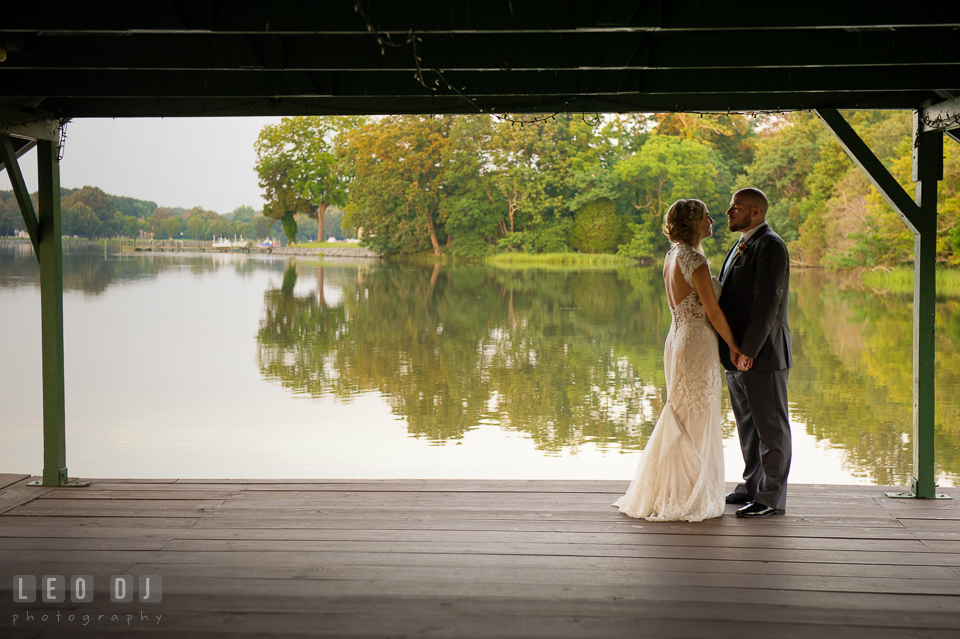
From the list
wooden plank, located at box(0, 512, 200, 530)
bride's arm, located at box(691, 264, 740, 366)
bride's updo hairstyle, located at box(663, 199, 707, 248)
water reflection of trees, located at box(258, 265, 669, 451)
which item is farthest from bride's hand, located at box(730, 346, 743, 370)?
water reflection of trees, located at box(258, 265, 669, 451)

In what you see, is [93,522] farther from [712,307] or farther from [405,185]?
[405,185]

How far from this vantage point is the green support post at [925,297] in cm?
425

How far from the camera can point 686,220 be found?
3.74 metres

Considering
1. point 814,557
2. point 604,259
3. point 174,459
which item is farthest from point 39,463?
point 604,259

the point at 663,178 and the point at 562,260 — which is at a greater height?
the point at 663,178

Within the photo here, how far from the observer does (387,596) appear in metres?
2.90

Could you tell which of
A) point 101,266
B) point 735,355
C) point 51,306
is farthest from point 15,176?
point 101,266

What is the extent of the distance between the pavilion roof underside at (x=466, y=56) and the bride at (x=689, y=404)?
0.83 m

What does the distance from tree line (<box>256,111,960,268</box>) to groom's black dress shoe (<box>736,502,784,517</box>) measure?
2378 cm

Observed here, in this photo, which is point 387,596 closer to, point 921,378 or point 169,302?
point 921,378

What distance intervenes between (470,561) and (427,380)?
1211cm

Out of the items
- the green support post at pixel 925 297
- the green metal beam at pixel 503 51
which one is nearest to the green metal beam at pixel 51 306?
the green metal beam at pixel 503 51

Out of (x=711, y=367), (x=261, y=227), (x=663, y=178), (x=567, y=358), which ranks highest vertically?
(x=663, y=178)

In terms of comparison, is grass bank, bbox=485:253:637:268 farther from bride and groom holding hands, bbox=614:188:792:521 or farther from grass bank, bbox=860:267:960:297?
bride and groom holding hands, bbox=614:188:792:521
